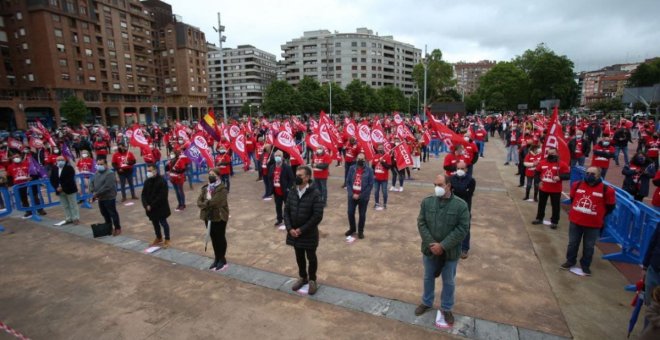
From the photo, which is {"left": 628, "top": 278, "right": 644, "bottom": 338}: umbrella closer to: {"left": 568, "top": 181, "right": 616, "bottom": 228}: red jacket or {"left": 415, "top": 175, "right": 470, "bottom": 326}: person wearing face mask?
{"left": 568, "top": 181, "right": 616, "bottom": 228}: red jacket

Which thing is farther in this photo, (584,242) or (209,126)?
(209,126)

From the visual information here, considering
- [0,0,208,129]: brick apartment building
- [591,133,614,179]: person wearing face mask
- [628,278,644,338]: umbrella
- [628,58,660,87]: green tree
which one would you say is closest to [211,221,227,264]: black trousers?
[628,278,644,338]: umbrella

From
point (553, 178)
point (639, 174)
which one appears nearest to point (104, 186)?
point (553, 178)

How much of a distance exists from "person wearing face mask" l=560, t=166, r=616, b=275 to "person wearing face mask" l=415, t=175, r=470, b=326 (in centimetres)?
282

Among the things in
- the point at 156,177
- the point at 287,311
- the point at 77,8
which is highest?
the point at 77,8

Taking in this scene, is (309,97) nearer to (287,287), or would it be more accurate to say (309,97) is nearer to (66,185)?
(66,185)

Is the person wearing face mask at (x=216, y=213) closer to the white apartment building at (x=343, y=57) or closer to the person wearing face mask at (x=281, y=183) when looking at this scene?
the person wearing face mask at (x=281, y=183)

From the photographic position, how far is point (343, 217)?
9.11m

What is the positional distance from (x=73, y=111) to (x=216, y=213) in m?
51.4

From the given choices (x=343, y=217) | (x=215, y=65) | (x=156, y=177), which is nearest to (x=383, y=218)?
(x=343, y=217)

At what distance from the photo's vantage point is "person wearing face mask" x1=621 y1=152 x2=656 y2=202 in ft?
25.5

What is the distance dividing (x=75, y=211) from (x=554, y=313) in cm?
1102

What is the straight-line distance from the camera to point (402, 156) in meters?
10.5

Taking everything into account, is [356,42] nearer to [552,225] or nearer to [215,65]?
[215,65]
